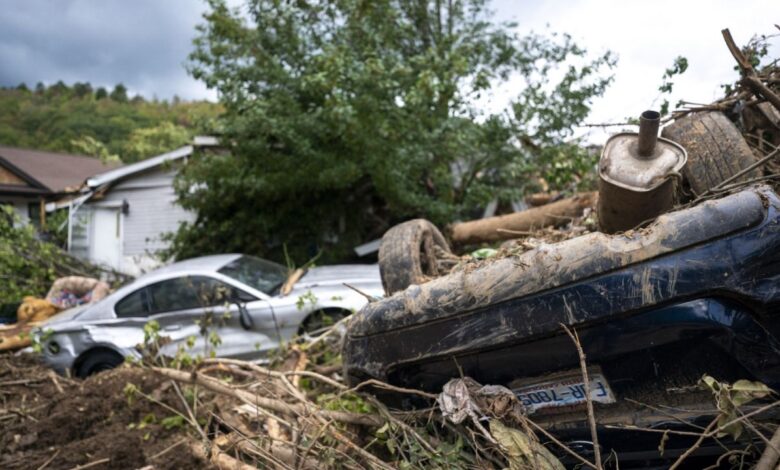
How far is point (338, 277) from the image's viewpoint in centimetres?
639

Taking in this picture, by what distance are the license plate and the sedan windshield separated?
4.50 metres

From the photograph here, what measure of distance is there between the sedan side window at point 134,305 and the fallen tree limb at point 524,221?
12.2ft

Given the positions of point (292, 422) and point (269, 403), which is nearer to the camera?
point (292, 422)

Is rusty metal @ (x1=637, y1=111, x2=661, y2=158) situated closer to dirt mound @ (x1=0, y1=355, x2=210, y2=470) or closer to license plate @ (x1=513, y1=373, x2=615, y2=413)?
license plate @ (x1=513, y1=373, x2=615, y2=413)

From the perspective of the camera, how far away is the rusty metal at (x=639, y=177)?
2316 mm

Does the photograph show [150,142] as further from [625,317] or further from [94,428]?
[625,317]

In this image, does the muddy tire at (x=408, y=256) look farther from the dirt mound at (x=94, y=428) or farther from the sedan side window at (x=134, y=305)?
the sedan side window at (x=134, y=305)

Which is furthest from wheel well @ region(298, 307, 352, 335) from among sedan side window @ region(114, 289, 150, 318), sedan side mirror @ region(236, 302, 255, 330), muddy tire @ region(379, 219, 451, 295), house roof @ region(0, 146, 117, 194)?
house roof @ region(0, 146, 117, 194)

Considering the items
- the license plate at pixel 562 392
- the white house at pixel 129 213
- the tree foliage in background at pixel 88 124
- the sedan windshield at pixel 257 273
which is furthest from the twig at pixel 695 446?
the tree foliage in background at pixel 88 124

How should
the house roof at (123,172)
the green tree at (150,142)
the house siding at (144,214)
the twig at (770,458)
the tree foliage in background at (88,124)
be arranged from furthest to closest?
the tree foliage in background at (88,124)
the green tree at (150,142)
the house siding at (144,214)
the house roof at (123,172)
the twig at (770,458)

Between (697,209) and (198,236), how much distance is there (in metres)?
11.3

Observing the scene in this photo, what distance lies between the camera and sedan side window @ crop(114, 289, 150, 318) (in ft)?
21.0

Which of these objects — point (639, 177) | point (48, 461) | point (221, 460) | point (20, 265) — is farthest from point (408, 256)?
point (20, 265)

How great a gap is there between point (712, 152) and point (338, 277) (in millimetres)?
4459
